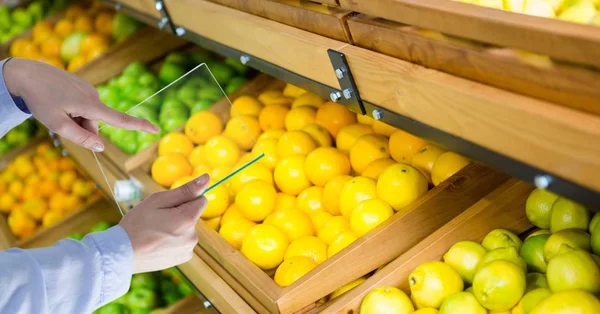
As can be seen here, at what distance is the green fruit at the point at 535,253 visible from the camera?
138 centimetres

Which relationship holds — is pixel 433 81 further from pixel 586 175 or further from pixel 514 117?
pixel 586 175

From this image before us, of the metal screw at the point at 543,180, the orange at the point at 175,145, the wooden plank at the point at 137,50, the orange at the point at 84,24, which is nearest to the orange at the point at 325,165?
the orange at the point at 175,145

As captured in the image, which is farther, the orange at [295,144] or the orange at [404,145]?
the orange at [295,144]

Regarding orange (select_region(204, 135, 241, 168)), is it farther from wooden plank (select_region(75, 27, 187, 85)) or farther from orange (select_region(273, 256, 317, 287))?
wooden plank (select_region(75, 27, 187, 85))

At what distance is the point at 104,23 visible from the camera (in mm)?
3855

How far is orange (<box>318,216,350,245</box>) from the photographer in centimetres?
184

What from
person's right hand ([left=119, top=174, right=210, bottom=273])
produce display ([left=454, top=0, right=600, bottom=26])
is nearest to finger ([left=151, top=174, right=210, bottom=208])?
person's right hand ([left=119, top=174, right=210, bottom=273])

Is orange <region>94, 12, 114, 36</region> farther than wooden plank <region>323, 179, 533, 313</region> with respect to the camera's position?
Yes

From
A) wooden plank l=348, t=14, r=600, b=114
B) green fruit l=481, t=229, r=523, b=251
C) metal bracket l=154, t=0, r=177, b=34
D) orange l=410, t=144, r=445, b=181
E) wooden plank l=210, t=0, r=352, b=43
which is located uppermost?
wooden plank l=348, t=14, r=600, b=114

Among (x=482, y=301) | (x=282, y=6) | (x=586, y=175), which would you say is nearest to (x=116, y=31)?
(x=282, y=6)

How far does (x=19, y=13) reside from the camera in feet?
14.7

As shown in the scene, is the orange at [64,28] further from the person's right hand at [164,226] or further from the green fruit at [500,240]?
the green fruit at [500,240]

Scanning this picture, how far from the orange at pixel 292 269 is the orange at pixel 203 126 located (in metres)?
0.61

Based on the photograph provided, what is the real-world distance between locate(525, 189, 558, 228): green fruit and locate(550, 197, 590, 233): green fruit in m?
0.02
